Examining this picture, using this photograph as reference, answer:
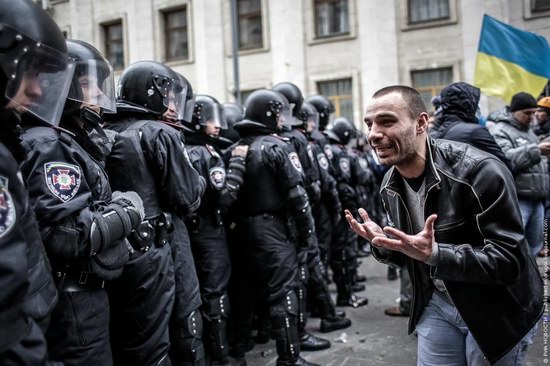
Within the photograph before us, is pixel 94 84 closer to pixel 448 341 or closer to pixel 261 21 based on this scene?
pixel 448 341

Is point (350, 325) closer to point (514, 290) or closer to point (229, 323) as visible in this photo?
point (229, 323)

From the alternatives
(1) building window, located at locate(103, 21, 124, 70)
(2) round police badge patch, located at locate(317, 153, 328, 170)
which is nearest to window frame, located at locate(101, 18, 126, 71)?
(1) building window, located at locate(103, 21, 124, 70)

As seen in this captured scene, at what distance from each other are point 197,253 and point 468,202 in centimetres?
252

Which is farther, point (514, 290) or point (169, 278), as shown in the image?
point (169, 278)

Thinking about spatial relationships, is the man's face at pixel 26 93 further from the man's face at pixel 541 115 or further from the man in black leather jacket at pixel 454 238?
the man's face at pixel 541 115

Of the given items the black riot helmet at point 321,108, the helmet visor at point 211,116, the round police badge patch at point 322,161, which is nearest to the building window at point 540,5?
the black riot helmet at point 321,108

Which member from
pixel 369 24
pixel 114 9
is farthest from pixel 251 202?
pixel 114 9

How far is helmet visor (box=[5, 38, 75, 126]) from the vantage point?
1682 mm

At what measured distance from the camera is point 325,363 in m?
4.39

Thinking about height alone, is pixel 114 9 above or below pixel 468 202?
above

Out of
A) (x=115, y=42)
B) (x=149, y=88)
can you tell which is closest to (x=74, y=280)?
(x=149, y=88)

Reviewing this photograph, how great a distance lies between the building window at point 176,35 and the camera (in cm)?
1877

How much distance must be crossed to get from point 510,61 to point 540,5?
951 cm

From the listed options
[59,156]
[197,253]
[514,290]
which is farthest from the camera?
[197,253]
